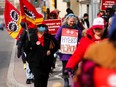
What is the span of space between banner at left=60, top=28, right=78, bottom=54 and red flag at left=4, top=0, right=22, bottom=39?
448 centimetres

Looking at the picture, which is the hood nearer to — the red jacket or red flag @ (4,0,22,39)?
the red jacket

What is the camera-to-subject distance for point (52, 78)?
11.5 meters

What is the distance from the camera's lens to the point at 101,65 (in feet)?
9.91

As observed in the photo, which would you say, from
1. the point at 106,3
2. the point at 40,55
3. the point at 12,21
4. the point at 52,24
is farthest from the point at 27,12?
the point at 106,3

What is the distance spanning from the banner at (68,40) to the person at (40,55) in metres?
1.13

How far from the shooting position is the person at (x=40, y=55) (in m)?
8.02

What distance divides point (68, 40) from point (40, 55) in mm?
1612

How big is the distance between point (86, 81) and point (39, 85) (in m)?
5.13

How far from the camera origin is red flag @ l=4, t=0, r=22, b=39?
1398cm

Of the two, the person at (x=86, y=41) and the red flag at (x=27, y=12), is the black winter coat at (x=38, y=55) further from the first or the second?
the red flag at (x=27, y=12)

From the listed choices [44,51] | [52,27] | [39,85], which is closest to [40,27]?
[44,51]

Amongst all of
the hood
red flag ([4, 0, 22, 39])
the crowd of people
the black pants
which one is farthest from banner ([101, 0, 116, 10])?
the hood

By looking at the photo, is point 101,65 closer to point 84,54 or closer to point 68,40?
point 84,54

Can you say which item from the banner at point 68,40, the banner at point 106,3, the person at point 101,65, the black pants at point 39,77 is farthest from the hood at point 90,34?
the banner at point 106,3
